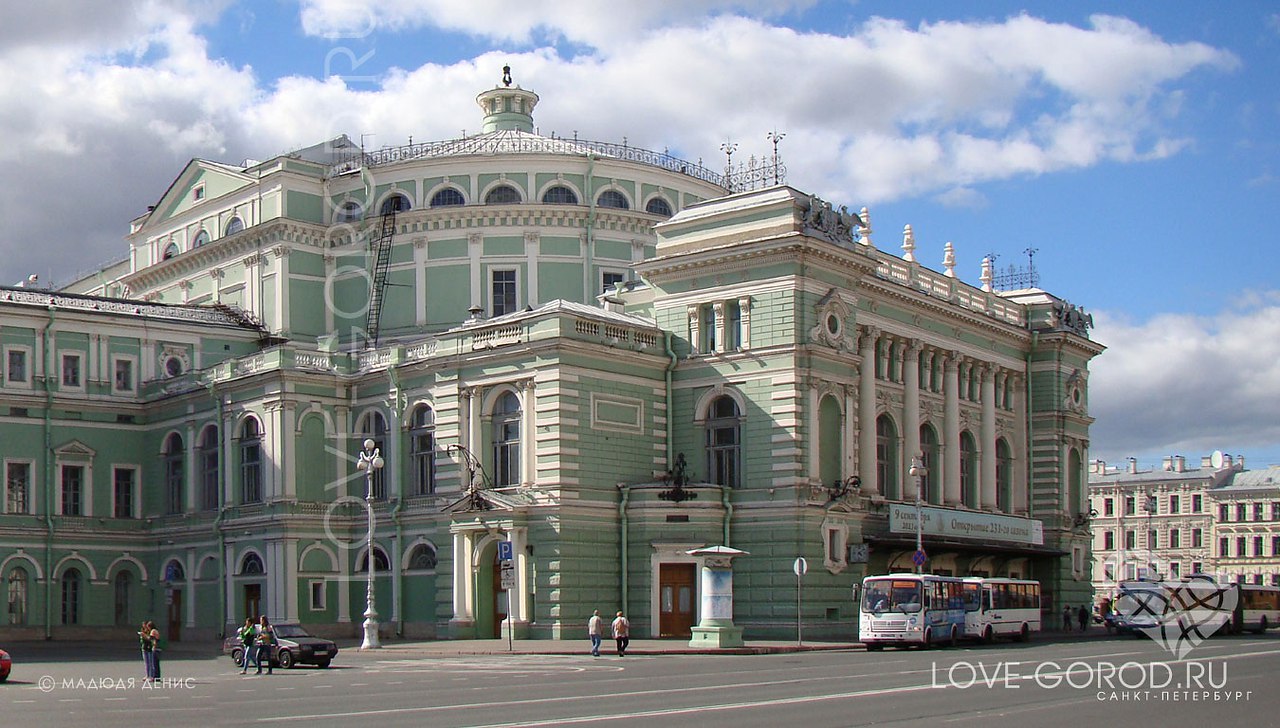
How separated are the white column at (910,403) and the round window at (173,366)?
1242 inches

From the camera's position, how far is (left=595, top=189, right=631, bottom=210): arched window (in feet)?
237

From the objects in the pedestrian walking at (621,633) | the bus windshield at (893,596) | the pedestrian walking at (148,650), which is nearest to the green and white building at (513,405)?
the bus windshield at (893,596)

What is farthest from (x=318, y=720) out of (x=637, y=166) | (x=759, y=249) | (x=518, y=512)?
(x=637, y=166)

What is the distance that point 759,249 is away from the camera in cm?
5697

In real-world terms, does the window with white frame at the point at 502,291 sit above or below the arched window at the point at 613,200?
below

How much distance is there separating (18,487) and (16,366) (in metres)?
5.00

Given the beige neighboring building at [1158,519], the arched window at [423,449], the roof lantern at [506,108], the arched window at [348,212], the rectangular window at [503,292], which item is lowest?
the beige neighboring building at [1158,519]

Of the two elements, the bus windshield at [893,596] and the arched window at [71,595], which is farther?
the arched window at [71,595]

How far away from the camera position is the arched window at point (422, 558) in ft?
195

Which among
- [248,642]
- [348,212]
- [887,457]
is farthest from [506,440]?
[348,212]

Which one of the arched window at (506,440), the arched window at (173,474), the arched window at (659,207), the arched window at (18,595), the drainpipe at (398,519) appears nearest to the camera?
the arched window at (506,440)

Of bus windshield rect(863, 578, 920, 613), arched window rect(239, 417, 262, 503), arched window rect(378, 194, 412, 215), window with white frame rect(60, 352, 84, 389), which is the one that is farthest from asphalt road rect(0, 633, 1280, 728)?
arched window rect(378, 194, 412, 215)

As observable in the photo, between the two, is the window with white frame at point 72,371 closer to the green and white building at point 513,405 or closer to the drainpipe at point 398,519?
the green and white building at point 513,405

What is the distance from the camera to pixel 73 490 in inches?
2638
